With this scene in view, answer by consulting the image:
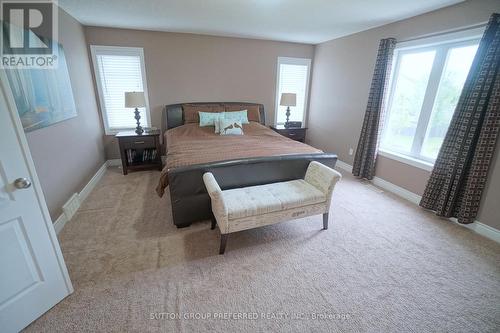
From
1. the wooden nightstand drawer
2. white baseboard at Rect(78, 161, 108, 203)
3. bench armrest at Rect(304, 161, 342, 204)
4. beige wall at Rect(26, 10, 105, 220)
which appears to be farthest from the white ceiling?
white baseboard at Rect(78, 161, 108, 203)

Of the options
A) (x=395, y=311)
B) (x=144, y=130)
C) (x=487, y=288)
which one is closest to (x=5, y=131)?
(x=395, y=311)

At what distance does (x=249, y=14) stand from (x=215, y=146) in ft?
5.90

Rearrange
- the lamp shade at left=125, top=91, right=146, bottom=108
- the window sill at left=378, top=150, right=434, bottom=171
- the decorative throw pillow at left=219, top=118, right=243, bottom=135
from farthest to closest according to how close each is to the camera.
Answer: the decorative throw pillow at left=219, top=118, right=243, bottom=135 < the lamp shade at left=125, top=91, right=146, bottom=108 < the window sill at left=378, top=150, right=434, bottom=171

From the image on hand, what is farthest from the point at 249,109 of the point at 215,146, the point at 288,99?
the point at 215,146

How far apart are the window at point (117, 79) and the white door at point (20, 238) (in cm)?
296

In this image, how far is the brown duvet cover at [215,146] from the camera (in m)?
2.32

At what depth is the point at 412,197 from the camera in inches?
119

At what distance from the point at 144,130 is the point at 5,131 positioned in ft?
9.30

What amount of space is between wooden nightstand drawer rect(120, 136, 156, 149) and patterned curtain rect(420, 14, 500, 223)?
4.08 metres

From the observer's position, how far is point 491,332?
1.38m

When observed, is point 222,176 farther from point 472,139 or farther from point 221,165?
point 472,139

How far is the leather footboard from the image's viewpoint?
2.08m

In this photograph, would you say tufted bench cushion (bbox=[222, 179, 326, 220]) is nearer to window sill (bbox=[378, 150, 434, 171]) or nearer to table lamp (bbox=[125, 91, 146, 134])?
window sill (bbox=[378, 150, 434, 171])

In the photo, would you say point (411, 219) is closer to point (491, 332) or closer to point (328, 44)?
point (491, 332)
